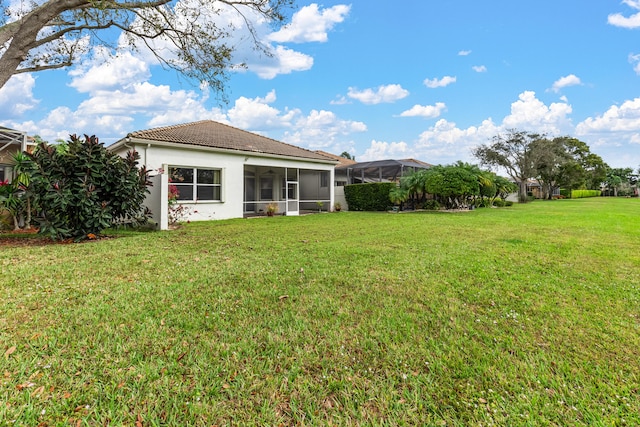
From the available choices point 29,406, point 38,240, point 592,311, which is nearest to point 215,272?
point 29,406

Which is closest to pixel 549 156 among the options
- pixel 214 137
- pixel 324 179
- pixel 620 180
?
pixel 324 179

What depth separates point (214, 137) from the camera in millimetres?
14445

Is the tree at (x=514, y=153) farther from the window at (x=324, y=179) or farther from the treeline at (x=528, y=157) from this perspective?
the window at (x=324, y=179)

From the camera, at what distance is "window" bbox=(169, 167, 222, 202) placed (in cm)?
1198

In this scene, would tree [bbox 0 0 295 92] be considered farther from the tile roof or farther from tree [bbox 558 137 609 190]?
tree [bbox 558 137 609 190]

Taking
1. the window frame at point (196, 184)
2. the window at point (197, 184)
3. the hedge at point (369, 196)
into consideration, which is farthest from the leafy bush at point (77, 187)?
the hedge at point (369, 196)

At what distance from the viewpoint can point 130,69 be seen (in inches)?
467

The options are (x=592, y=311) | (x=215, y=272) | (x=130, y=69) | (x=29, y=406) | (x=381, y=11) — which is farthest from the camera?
(x=381, y=11)

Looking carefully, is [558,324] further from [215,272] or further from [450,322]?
[215,272]

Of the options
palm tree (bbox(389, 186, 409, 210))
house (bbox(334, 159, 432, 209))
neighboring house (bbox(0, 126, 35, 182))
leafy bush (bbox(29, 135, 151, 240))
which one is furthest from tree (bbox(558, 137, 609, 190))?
neighboring house (bbox(0, 126, 35, 182))

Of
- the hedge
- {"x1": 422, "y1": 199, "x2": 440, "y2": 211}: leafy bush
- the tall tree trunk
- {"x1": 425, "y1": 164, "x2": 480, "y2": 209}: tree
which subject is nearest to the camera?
{"x1": 425, "y1": 164, "x2": 480, "y2": 209}: tree

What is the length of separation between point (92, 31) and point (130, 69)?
5.42 feet

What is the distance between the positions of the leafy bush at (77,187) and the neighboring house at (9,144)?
6274mm

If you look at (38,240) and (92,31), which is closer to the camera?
(38,240)
